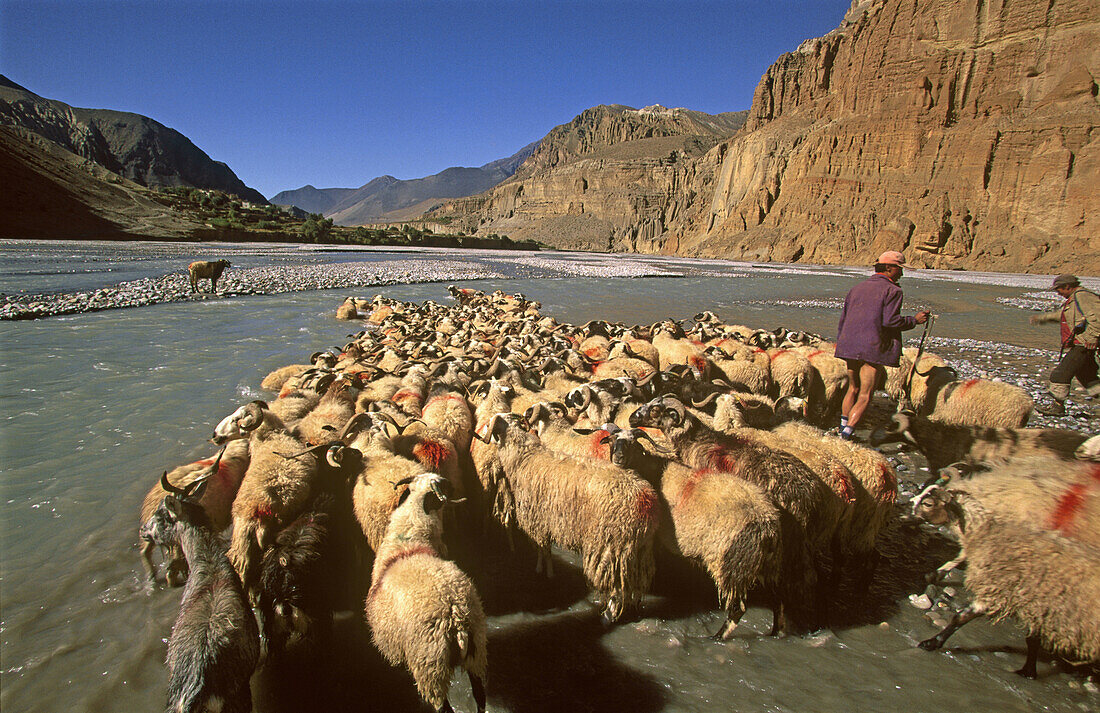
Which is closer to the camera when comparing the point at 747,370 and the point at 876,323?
the point at 876,323

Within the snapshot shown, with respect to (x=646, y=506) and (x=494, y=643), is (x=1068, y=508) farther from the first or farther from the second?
(x=494, y=643)

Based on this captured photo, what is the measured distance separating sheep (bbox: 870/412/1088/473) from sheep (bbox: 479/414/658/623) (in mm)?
3050

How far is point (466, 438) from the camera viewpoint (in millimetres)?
5406

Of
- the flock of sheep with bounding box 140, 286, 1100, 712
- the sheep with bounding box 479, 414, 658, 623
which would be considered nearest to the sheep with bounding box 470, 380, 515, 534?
the flock of sheep with bounding box 140, 286, 1100, 712

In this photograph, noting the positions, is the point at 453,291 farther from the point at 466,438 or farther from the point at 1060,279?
the point at 1060,279

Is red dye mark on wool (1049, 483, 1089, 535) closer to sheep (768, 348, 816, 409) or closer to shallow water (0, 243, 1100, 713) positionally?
shallow water (0, 243, 1100, 713)

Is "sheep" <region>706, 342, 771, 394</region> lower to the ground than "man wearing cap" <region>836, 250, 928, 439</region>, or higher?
lower

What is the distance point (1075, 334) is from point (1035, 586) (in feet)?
22.9

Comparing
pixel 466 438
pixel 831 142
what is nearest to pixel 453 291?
pixel 466 438

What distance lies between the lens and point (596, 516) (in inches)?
146

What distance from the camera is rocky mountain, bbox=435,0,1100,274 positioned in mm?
49562

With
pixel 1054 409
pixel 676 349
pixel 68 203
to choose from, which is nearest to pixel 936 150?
pixel 1054 409

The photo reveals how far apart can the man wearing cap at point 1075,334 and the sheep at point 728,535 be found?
7140 millimetres

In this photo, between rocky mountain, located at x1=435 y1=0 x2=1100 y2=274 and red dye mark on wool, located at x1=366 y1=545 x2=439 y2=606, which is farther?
Result: rocky mountain, located at x1=435 y1=0 x2=1100 y2=274
